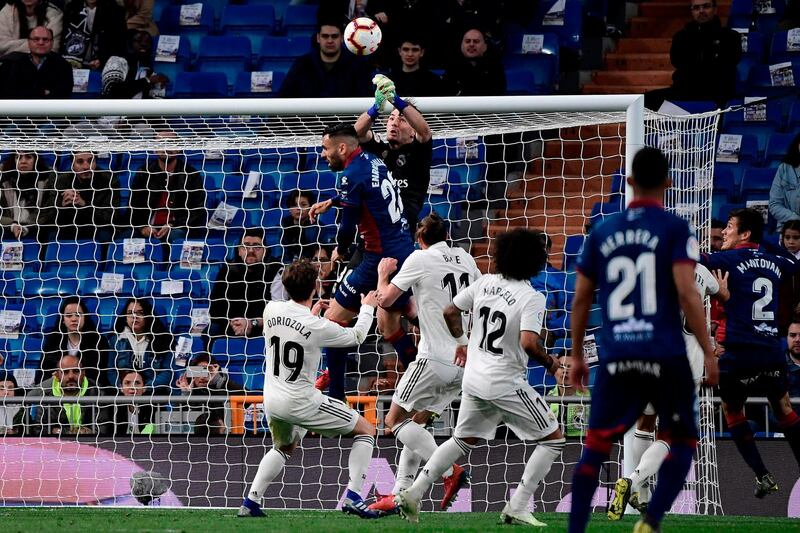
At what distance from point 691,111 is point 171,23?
670cm

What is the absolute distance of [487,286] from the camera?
7938 millimetres

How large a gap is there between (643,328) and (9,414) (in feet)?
24.3

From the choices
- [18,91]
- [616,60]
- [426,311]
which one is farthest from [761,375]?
[18,91]

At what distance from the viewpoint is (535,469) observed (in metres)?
8.02

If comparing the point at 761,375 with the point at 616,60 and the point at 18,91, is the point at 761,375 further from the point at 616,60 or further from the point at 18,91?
the point at 18,91

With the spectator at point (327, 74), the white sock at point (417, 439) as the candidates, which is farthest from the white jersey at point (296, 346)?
the spectator at point (327, 74)

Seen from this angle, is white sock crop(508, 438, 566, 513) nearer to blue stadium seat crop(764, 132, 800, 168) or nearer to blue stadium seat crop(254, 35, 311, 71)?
blue stadium seat crop(764, 132, 800, 168)

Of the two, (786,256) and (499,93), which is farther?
(499,93)

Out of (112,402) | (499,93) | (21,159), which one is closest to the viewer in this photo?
(112,402)

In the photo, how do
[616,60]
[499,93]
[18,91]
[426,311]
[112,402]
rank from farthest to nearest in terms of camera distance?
[616,60]
[18,91]
[499,93]
[112,402]
[426,311]

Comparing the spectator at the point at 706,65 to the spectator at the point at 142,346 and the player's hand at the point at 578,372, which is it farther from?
the player's hand at the point at 578,372

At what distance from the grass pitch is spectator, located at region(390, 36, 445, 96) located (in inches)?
199

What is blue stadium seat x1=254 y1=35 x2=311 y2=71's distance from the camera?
50.0 ft


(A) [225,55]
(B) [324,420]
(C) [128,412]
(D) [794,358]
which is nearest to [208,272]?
(C) [128,412]
